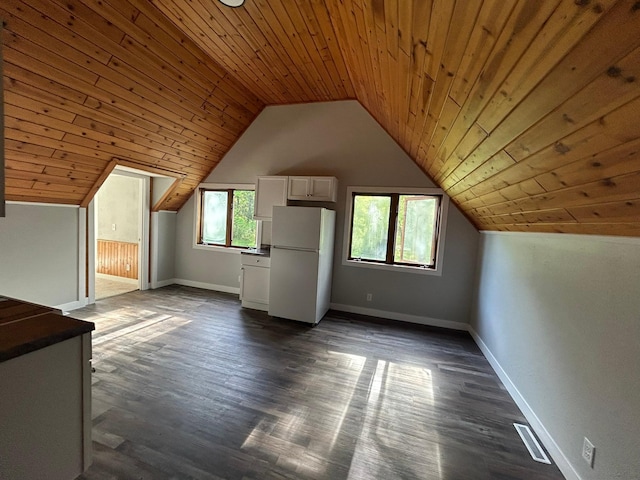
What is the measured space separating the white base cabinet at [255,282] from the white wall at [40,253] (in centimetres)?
234

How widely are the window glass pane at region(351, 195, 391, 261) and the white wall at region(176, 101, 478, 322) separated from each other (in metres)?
0.22

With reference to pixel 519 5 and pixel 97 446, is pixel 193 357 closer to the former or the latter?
pixel 97 446

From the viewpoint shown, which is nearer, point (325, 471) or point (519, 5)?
point (519, 5)

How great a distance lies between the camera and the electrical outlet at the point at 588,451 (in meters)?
1.44

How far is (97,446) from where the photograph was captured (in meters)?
1.62

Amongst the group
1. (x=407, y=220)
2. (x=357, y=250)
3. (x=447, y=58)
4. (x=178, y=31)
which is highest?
(x=178, y=31)

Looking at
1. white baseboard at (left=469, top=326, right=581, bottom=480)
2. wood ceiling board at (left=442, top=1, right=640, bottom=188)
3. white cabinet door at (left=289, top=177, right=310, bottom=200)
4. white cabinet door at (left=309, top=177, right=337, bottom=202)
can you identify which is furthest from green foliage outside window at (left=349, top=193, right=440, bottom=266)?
wood ceiling board at (left=442, top=1, right=640, bottom=188)

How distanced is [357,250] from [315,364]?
2.00 metres

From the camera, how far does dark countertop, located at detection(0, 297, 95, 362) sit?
828mm

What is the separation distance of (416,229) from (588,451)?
9.25ft

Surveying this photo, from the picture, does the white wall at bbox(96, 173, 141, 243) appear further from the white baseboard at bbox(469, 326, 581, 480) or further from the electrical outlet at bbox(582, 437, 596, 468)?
the electrical outlet at bbox(582, 437, 596, 468)

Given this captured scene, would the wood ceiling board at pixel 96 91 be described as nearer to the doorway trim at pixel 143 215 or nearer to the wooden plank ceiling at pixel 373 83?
the wooden plank ceiling at pixel 373 83

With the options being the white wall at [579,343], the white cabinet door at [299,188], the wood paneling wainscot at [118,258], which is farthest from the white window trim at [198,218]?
the white wall at [579,343]

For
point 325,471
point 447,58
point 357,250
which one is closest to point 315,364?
point 325,471
